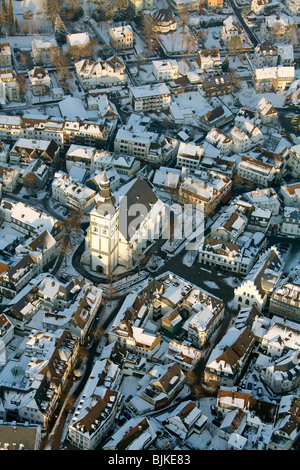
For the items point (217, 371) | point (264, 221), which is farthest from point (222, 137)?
point (217, 371)

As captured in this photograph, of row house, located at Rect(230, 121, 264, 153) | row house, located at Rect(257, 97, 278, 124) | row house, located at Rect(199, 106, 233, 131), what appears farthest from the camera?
row house, located at Rect(257, 97, 278, 124)

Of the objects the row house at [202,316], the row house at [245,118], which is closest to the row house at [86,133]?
the row house at [245,118]

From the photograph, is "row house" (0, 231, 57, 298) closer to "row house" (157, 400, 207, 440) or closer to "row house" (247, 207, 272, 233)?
"row house" (157, 400, 207, 440)

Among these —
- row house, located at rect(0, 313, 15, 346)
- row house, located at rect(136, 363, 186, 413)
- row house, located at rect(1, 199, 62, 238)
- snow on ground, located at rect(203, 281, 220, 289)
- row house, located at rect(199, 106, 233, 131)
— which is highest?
row house, located at rect(199, 106, 233, 131)

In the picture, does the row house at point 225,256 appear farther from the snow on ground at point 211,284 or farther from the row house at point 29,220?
the row house at point 29,220

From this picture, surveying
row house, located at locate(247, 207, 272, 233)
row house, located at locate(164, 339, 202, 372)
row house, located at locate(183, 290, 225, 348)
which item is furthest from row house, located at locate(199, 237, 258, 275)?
row house, located at locate(164, 339, 202, 372)

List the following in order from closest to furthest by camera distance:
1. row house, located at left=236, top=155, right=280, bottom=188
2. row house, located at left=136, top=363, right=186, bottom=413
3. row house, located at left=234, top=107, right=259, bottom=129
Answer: row house, located at left=136, top=363, right=186, bottom=413 < row house, located at left=236, top=155, right=280, bottom=188 < row house, located at left=234, top=107, right=259, bottom=129
